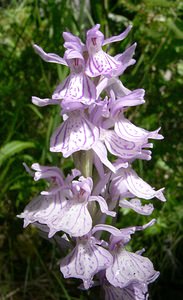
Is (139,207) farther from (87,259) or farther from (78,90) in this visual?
(78,90)

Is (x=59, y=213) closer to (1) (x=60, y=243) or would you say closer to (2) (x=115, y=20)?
(1) (x=60, y=243)

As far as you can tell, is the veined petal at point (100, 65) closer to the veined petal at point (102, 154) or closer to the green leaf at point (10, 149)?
the veined petal at point (102, 154)

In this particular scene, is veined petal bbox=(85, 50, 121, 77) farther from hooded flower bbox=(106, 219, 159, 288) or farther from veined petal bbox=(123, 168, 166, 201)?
hooded flower bbox=(106, 219, 159, 288)

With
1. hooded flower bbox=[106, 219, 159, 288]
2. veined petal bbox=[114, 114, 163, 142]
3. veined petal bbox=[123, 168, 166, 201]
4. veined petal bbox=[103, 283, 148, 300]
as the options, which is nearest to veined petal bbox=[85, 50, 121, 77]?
veined petal bbox=[114, 114, 163, 142]

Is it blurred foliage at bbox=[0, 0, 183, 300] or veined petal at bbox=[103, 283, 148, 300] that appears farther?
blurred foliage at bbox=[0, 0, 183, 300]

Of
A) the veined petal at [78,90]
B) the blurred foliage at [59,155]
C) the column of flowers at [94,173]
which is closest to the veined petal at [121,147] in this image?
the column of flowers at [94,173]

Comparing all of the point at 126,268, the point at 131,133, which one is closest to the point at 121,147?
the point at 131,133
